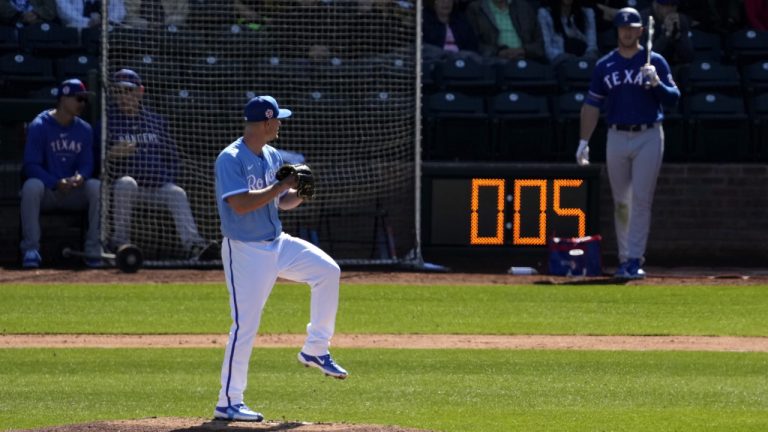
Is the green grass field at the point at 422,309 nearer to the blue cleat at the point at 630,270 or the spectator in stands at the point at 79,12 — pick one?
the blue cleat at the point at 630,270

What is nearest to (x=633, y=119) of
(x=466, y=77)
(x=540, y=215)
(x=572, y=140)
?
(x=540, y=215)

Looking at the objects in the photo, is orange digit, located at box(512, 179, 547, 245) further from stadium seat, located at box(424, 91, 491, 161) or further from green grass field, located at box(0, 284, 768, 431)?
stadium seat, located at box(424, 91, 491, 161)

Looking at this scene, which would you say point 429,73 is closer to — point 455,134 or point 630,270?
point 455,134

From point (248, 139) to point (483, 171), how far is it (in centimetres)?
731

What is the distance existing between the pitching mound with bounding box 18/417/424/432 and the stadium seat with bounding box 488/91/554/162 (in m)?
8.99

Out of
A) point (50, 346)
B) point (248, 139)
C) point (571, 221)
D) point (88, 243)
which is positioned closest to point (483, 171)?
point (571, 221)

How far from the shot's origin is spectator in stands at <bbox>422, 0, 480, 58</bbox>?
17.5 meters

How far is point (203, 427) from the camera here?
7.66 meters

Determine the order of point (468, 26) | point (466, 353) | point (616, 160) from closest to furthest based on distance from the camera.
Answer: point (466, 353)
point (616, 160)
point (468, 26)

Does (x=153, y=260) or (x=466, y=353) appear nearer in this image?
(x=466, y=353)

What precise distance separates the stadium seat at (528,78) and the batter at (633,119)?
2.67 m

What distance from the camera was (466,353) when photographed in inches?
428

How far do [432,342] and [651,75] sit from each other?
3850 mm

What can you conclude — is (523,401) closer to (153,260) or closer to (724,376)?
(724,376)
